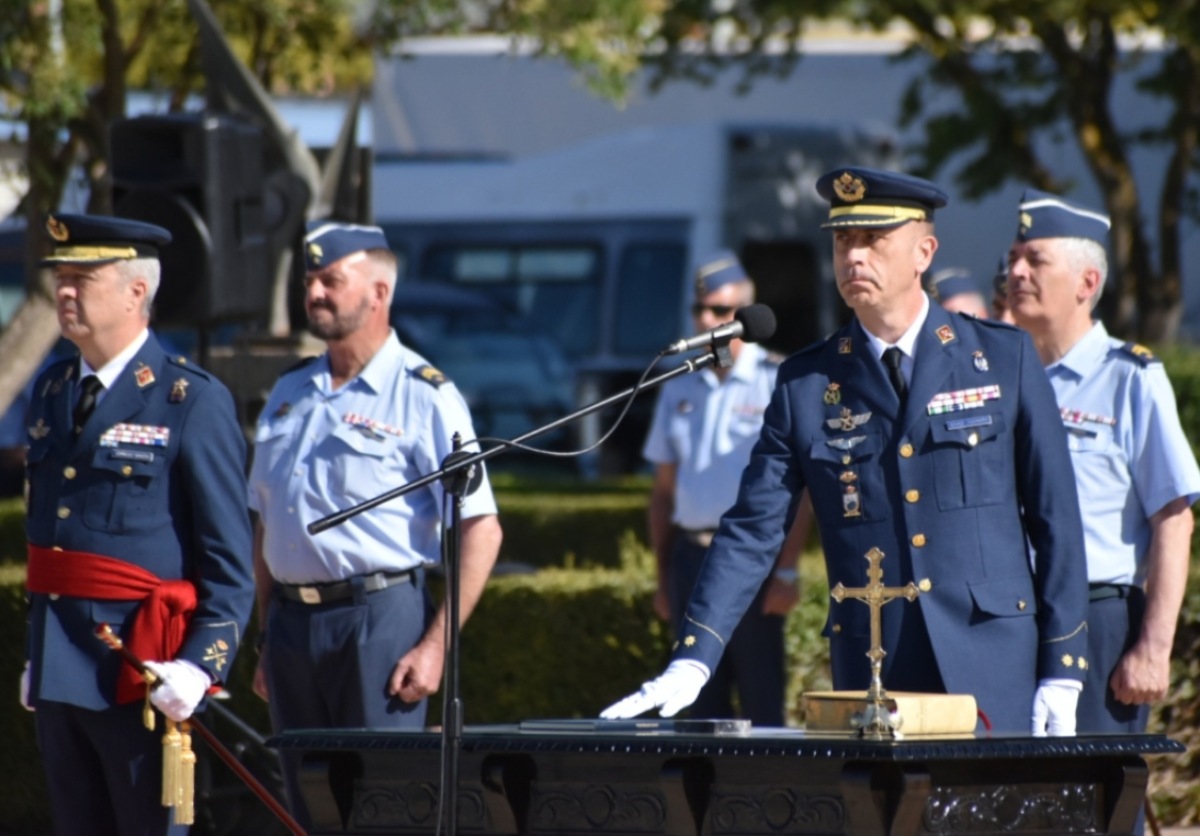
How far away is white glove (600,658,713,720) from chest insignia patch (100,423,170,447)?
1.65 meters

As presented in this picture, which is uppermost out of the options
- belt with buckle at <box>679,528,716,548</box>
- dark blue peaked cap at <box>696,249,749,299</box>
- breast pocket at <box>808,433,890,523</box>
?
dark blue peaked cap at <box>696,249,749,299</box>

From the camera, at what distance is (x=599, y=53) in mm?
12672

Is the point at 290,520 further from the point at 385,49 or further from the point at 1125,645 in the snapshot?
the point at 385,49

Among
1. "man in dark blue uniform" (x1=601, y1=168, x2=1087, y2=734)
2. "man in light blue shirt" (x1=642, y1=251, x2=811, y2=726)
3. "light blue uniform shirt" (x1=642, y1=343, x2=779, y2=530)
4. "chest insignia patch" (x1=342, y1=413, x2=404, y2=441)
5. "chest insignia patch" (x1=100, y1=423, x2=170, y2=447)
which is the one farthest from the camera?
"light blue uniform shirt" (x1=642, y1=343, x2=779, y2=530)

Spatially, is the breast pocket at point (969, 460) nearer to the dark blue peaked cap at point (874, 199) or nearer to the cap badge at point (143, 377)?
the dark blue peaked cap at point (874, 199)

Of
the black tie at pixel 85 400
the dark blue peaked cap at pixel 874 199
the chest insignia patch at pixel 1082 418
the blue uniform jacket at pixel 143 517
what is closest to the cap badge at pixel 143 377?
the blue uniform jacket at pixel 143 517

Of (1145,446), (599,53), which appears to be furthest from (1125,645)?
(599,53)

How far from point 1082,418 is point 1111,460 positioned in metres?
0.15

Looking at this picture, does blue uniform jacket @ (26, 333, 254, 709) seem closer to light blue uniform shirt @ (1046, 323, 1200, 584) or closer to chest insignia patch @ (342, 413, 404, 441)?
chest insignia patch @ (342, 413, 404, 441)

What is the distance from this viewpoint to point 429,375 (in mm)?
6148

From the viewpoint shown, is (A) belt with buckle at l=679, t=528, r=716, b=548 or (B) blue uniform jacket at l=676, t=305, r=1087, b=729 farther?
(A) belt with buckle at l=679, t=528, r=716, b=548

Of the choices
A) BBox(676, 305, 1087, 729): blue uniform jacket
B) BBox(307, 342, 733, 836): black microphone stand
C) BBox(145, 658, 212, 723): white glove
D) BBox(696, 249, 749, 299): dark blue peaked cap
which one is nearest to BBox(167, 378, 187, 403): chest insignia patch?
BBox(145, 658, 212, 723): white glove

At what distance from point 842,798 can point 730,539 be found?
3.73 feet

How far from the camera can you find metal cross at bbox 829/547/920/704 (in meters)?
A: 4.18
